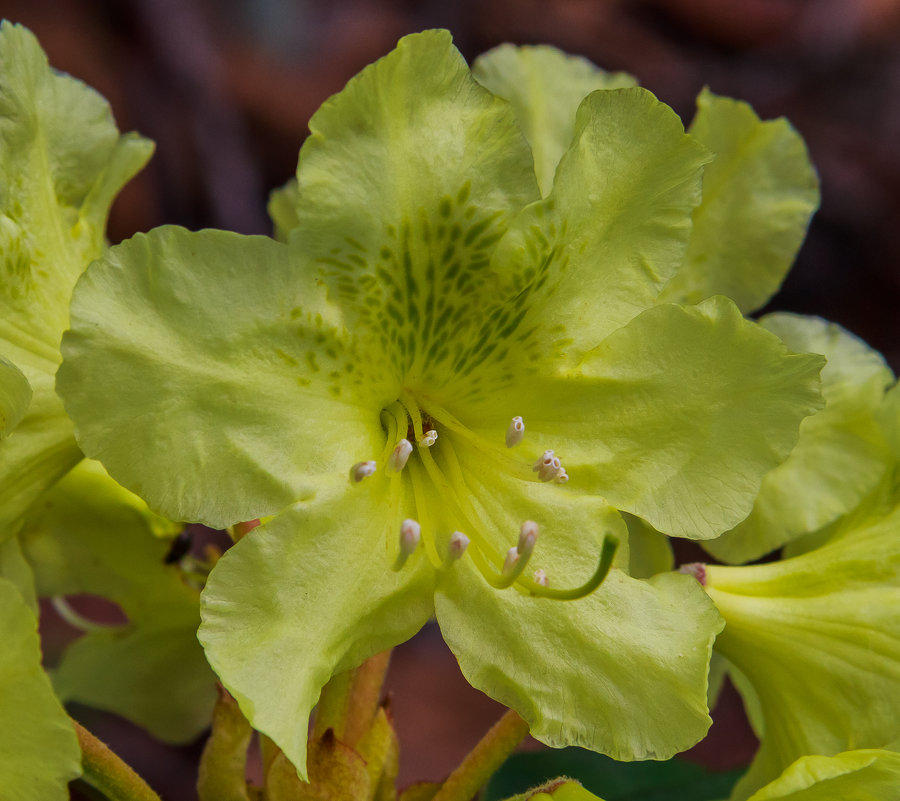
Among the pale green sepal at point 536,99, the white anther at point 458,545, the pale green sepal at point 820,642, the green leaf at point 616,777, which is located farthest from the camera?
the green leaf at point 616,777

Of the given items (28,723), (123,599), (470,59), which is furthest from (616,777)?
(470,59)

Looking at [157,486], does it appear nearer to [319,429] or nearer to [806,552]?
[319,429]

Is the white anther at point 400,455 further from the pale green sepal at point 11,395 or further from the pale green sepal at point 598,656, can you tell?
the pale green sepal at point 11,395

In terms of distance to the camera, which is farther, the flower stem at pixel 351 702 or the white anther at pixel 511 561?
the flower stem at pixel 351 702

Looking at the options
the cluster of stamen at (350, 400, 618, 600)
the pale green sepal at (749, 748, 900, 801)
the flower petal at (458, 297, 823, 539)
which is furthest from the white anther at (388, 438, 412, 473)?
the pale green sepal at (749, 748, 900, 801)

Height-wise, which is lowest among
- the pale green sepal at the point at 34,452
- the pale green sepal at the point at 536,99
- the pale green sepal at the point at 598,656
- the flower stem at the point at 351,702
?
the flower stem at the point at 351,702

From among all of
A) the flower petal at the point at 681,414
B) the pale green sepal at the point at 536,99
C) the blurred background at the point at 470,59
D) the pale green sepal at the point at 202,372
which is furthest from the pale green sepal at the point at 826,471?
the blurred background at the point at 470,59

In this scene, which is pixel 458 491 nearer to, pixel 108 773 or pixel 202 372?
pixel 202 372
